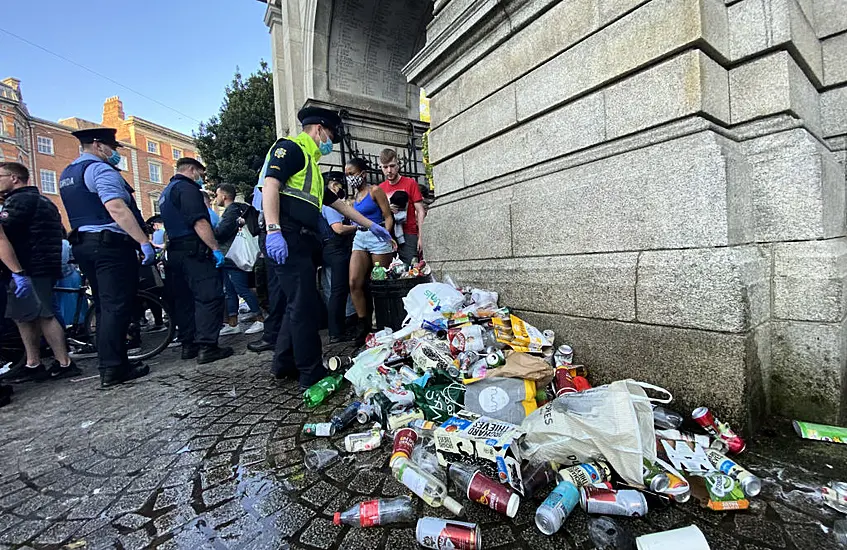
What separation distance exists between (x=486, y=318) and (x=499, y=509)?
64.0 inches

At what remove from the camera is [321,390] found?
288cm

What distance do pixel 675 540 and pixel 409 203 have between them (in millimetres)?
4446

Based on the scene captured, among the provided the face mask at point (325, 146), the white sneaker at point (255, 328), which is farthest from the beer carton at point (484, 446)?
the white sneaker at point (255, 328)

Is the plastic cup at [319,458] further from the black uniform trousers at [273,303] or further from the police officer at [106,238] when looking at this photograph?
the police officer at [106,238]

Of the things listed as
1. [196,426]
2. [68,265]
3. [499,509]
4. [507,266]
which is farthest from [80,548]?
[68,265]

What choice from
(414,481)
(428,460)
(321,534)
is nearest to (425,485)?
(414,481)

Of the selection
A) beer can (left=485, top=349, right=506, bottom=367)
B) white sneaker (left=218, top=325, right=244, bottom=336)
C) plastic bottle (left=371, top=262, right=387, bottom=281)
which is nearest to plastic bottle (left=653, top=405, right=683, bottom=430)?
beer can (left=485, top=349, right=506, bottom=367)

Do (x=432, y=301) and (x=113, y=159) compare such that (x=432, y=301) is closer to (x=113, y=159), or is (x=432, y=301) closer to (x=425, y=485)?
(x=425, y=485)

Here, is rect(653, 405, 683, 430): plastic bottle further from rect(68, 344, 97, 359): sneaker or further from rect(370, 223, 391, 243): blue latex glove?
rect(68, 344, 97, 359): sneaker

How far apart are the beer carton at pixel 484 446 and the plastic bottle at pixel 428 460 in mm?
41

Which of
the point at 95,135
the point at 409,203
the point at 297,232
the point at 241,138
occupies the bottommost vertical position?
the point at 297,232

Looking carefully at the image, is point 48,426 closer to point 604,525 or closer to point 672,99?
point 604,525

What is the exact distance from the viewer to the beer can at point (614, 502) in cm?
149

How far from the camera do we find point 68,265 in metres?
5.44
